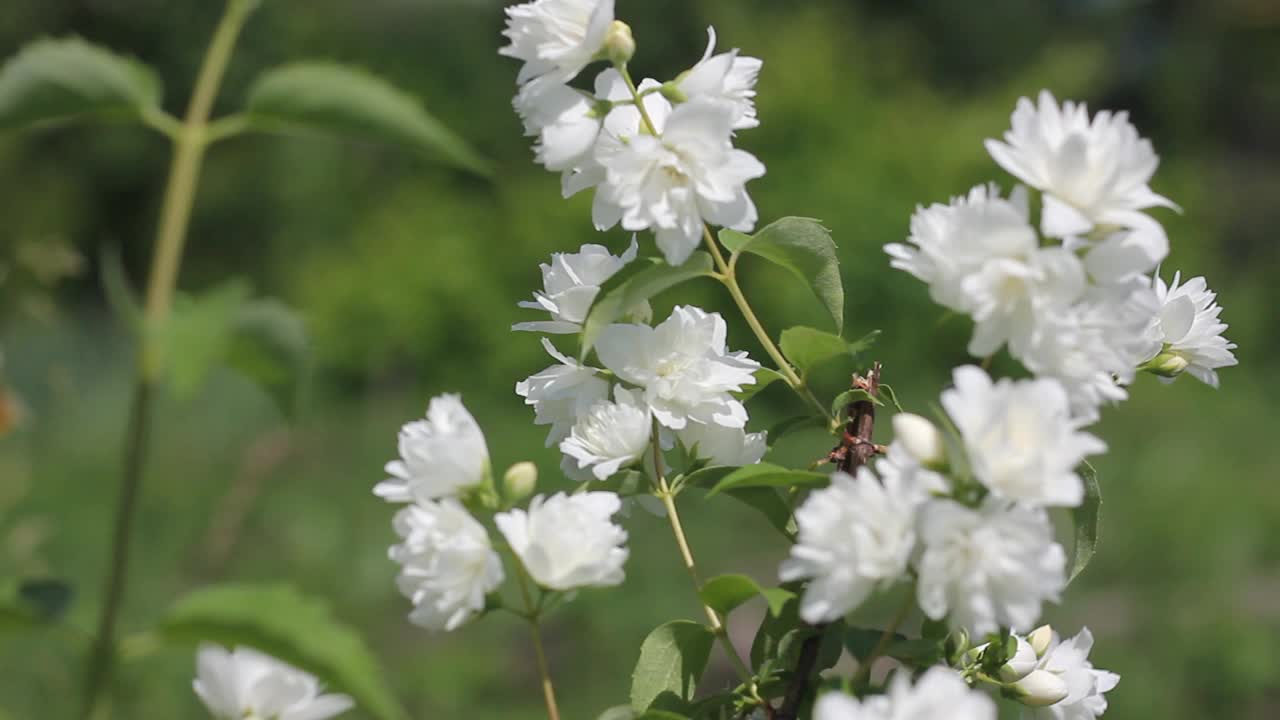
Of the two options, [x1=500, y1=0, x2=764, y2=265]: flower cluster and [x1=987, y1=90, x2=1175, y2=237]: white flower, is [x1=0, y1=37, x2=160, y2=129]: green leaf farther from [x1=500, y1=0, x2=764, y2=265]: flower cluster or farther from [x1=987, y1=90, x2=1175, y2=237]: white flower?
[x1=987, y1=90, x2=1175, y2=237]: white flower

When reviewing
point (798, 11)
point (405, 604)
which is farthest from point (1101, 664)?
point (798, 11)

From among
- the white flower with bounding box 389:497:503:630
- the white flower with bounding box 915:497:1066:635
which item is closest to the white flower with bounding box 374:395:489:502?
the white flower with bounding box 389:497:503:630

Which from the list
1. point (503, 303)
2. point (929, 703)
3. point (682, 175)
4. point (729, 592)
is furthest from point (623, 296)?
point (503, 303)

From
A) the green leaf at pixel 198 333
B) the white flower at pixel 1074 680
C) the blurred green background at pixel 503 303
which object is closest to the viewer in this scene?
the green leaf at pixel 198 333

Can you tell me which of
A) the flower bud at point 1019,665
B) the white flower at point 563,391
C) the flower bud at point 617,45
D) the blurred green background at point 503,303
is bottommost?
the flower bud at point 1019,665

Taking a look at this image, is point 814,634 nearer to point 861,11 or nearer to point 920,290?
point 920,290

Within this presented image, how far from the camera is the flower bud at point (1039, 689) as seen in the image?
0.73 m

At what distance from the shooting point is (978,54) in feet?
29.0

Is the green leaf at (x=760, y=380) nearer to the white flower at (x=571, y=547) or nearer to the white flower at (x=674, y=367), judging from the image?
the white flower at (x=674, y=367)

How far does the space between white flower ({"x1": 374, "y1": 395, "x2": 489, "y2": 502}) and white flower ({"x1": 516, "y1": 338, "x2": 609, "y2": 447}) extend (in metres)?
0.11

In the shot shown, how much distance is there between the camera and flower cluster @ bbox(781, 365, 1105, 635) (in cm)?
55

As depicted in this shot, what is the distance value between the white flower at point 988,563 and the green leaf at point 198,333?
0.99 ft

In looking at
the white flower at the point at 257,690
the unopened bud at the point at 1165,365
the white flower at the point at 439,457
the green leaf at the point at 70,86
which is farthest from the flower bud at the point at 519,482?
the unopened bud at the point at 1165,365

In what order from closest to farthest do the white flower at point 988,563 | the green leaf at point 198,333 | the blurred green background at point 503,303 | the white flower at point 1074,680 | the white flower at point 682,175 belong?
the green leaf at point 198,333 → the white flower at point 988,563 → the white flower at point 682,175 → the white flower at point 1074,680 → the blurred green background at point 503,303
